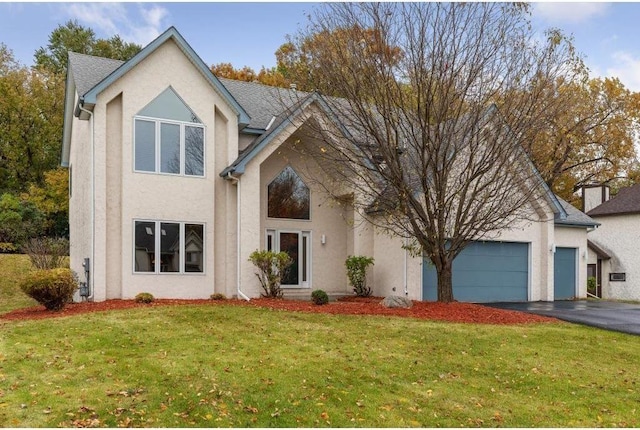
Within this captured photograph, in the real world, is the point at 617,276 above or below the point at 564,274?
below

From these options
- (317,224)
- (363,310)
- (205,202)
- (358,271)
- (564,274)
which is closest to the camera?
(363,310)

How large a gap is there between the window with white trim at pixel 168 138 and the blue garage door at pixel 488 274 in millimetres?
8300

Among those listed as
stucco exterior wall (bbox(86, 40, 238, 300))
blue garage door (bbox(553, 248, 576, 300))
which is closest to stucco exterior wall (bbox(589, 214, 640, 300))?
blue garage door (bbox(553, 248, 576, 300))

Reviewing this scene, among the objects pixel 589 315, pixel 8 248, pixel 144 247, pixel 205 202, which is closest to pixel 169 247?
pixel 144 247

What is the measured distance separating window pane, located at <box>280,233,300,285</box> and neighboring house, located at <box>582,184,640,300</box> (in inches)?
683

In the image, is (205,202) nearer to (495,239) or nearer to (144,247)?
(144,247)

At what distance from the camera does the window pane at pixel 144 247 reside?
15.0 metres

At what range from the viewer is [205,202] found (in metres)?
16.0

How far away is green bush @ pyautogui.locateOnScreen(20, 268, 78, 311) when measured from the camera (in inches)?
470

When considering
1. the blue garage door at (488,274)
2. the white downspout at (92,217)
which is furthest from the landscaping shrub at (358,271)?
the white downspout at (92,217)

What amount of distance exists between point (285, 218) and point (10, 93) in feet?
87.1

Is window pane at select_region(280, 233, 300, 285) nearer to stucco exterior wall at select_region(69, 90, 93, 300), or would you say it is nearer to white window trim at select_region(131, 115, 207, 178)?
white window trim at select_region(131, 115, 207, 178)

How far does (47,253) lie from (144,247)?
874 centimetres

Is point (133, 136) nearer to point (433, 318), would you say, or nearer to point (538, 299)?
point (433, 318)
